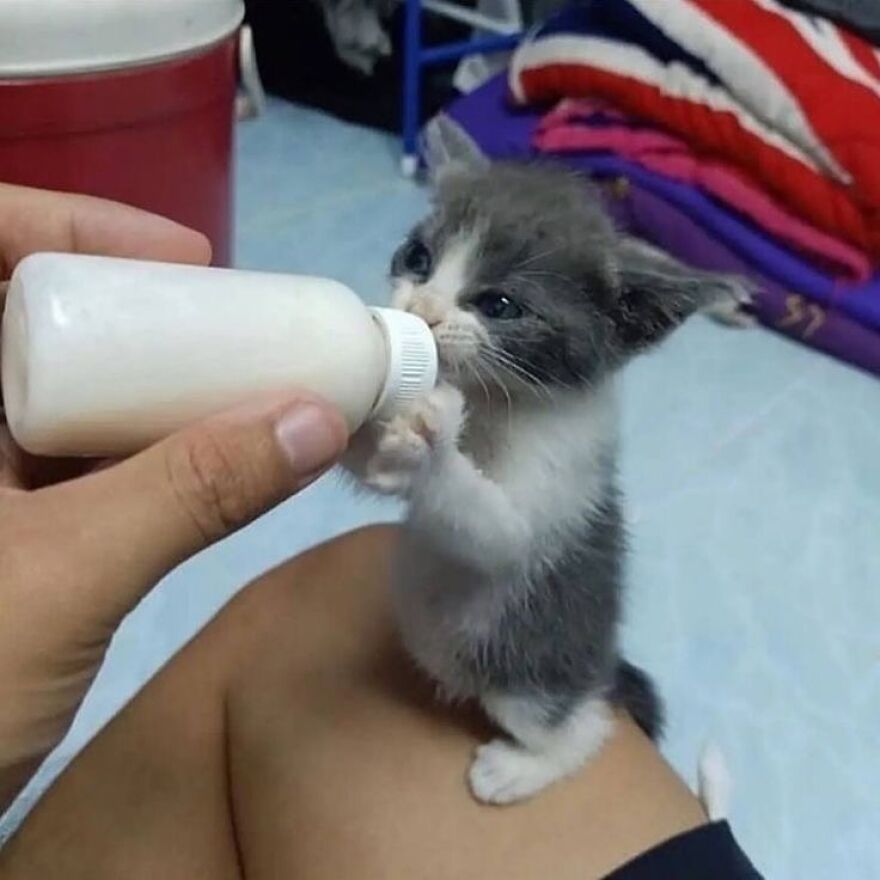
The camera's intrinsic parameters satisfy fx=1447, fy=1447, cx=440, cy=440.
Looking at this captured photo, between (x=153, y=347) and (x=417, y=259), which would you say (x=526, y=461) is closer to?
(x=417, y=259)

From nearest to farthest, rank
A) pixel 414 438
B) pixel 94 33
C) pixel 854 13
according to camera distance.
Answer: pixel 414 438 < pixel 94 33 < pixel 854 13

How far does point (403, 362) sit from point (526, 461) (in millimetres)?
201

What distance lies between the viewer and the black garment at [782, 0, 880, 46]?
181 centimetres

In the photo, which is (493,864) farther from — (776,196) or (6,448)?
(776,196)

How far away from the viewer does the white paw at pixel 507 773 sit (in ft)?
2.58

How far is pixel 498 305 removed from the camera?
780 mm

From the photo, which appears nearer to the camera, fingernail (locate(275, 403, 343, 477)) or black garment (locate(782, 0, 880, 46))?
fingernail (locate(275, 403, 343, 477))

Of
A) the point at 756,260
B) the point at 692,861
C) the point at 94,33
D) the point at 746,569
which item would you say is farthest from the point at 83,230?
the point at 756,260

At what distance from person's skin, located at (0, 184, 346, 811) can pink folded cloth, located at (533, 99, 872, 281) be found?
1.23 meters

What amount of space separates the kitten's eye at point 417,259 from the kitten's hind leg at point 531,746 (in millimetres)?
251

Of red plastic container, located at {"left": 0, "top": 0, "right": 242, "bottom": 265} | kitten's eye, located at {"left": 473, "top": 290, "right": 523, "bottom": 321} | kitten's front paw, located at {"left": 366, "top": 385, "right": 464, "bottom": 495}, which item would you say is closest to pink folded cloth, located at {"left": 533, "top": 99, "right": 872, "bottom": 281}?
red plastic container, located at {"left": 0, "top": 0, "right": 242, "bottom": 265}

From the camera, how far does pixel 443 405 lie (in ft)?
2.18

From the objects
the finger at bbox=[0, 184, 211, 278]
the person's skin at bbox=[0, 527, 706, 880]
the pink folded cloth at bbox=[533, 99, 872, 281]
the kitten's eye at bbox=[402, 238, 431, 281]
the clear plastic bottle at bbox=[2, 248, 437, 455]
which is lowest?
the pink folded cloth at bbox=[533, 99, 872, 281]

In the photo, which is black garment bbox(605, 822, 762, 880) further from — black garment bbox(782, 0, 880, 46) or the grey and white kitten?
black garment bbox(782, 0, 880, 46)
